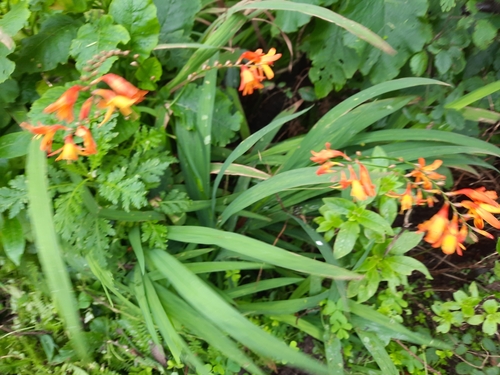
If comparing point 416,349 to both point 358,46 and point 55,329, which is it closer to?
point 358,46

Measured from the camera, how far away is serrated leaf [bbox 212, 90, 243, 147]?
106 centimetres

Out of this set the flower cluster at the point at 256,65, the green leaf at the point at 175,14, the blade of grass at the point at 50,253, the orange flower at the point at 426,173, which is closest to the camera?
the blade of grass at the point at 50,253

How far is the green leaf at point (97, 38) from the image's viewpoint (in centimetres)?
85

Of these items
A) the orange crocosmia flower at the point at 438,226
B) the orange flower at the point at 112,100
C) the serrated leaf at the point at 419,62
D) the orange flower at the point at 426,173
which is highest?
the serrated leaf at the point at 419,62

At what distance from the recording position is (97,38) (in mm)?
860

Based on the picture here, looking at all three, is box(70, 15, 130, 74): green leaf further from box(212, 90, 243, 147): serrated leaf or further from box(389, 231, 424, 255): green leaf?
box(389, 231, 424, 255): green leaf

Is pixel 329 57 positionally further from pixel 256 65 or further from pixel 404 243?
pixel 404 243

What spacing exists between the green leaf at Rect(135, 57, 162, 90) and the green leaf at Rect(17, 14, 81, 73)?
180mm

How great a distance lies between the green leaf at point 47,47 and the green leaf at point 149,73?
7.1 inches

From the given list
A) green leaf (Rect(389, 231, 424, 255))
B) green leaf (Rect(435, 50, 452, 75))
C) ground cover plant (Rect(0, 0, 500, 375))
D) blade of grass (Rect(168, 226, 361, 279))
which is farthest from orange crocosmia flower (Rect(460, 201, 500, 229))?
green leaf (Rect(435, 50, 452, 75))

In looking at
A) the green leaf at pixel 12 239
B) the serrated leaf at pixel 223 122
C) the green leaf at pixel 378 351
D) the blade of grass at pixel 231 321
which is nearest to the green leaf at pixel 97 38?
the serrated leaf at pixel 223 122

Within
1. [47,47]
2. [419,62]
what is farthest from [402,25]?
[47,47]

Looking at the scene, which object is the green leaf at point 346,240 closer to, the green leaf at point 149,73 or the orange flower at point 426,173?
the orange flower at point 426,173

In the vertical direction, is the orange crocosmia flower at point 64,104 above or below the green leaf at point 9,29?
below
